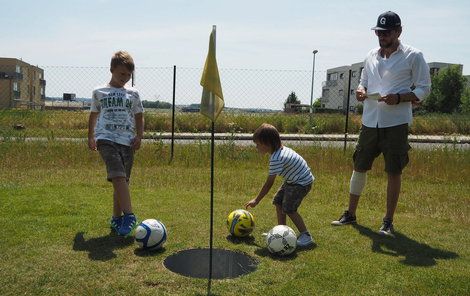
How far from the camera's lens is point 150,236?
4125 millimetres

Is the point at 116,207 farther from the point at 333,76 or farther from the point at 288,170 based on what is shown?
the point at 333,76

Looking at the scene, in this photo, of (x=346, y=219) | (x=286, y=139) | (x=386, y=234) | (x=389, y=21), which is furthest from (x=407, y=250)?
(x=286, y=139)

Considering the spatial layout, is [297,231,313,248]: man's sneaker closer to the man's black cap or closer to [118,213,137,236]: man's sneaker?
[118,213,137,236]: man's sneaker

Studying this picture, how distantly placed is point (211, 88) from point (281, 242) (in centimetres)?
156

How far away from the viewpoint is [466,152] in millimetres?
11430

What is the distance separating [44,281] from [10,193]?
3.45m

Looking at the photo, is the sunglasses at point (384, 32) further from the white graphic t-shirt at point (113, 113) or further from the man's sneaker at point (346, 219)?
the white graphic t-shirt at point (113, 113)

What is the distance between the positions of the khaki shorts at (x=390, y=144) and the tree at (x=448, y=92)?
156 feet

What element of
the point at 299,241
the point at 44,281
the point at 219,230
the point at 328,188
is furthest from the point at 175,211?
the point at 328,188

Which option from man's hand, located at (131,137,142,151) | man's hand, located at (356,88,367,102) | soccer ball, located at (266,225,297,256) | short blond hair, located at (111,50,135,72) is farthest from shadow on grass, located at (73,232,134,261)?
man's hand, located at (356,88,367,102)

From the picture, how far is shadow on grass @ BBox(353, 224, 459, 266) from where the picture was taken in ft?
13.9

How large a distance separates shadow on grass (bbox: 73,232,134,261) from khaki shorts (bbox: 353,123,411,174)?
2.80 metres

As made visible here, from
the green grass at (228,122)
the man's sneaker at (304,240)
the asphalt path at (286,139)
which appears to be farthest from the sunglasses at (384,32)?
the green grass at (228,122)

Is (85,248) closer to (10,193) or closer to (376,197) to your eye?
(10,193)
